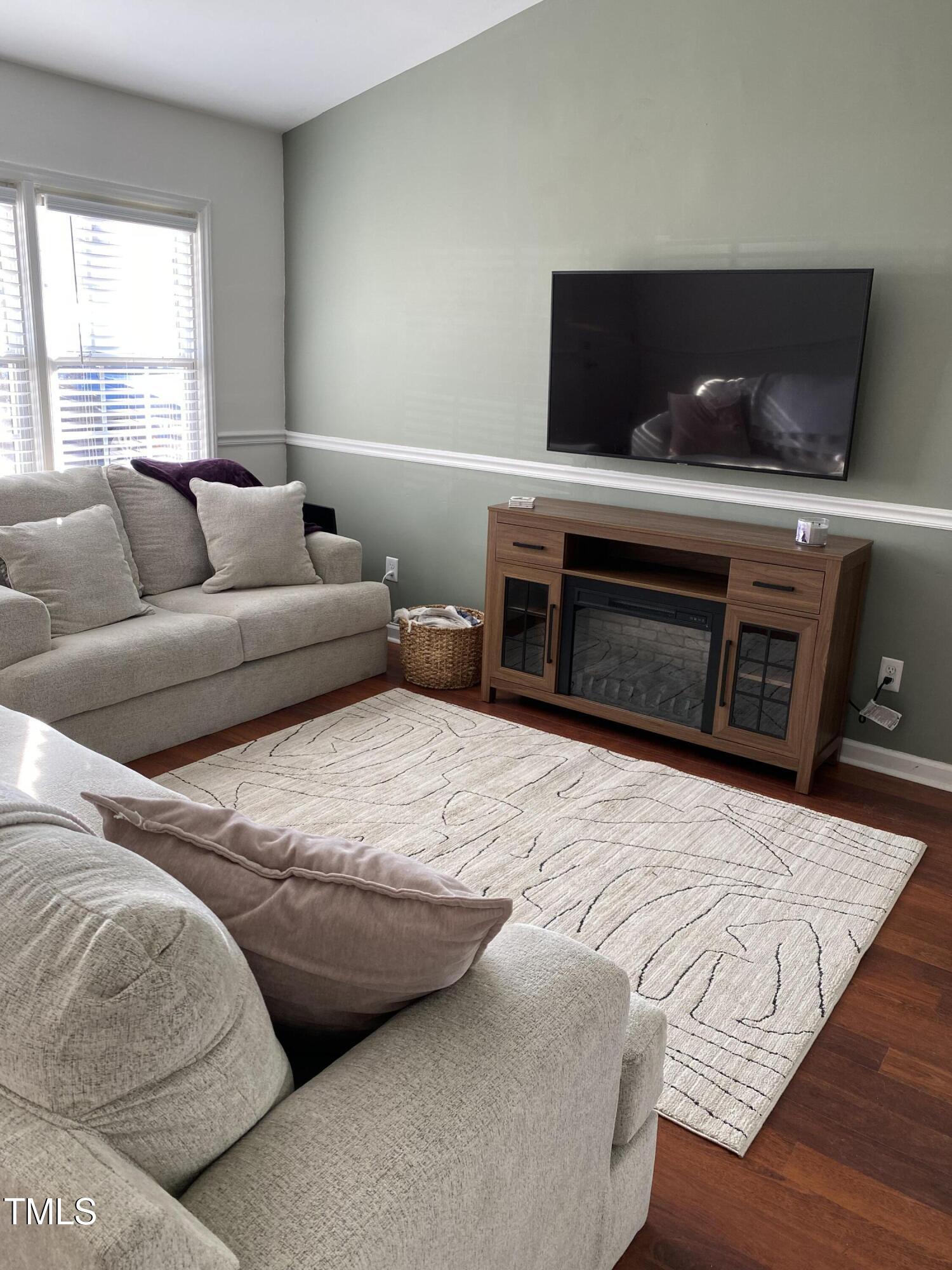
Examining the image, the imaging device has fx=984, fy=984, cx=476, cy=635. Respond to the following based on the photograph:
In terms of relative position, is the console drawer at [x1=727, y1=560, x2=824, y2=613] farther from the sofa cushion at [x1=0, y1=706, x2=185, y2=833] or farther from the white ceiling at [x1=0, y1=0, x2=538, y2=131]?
the white ceiling at [x1=0, y1=0, x2=538, y2=131]

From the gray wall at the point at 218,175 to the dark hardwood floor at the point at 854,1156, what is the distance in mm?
3885

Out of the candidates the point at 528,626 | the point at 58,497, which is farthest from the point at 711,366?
the point at 58,497

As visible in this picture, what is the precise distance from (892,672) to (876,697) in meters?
0.11

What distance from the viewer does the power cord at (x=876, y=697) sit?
350 cm

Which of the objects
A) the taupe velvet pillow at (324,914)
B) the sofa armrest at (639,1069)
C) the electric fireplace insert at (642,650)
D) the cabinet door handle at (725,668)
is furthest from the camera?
the electric fireplace insert at (642,650)

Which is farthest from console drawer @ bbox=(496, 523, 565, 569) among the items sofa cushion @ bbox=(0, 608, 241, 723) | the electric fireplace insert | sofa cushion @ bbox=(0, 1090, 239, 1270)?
sofa cushion @ bbox=(0, 1090, 239, 1270)

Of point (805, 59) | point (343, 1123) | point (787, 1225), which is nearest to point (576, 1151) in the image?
point (343, 1123)

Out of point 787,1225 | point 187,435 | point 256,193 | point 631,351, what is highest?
point 256,193

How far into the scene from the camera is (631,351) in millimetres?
3734

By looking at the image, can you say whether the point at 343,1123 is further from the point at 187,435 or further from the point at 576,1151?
the point at 187,435

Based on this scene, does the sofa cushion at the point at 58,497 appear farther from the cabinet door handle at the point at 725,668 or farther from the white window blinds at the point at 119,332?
the cabinet door handle at the point at 725,668

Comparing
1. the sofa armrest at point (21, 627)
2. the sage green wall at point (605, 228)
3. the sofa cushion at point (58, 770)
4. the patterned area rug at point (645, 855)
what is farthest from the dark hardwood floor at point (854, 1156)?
the sofa armrest at point (21, 627)

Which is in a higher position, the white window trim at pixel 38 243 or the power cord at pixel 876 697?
the white window trim at pixel 38 243

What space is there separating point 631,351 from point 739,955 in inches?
90.1
